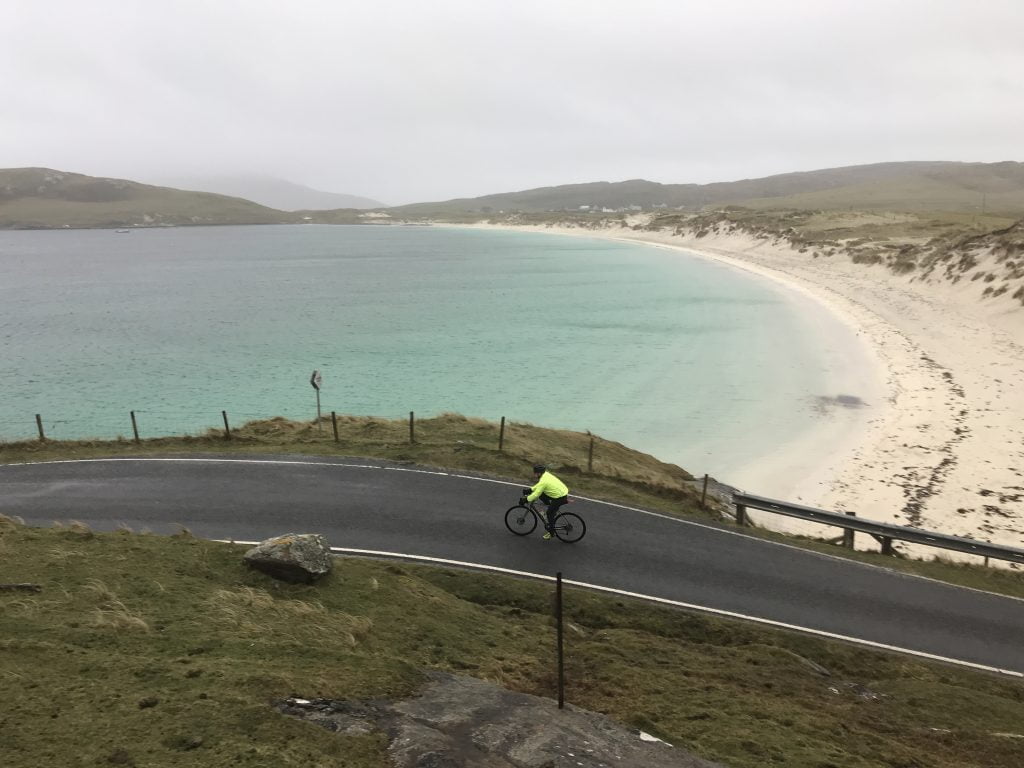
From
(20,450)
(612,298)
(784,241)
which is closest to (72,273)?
(612,298)

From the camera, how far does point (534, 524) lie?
14742 mm

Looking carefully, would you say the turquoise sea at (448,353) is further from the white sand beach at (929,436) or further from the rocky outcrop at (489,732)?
the rocky outcrop at (489,732)

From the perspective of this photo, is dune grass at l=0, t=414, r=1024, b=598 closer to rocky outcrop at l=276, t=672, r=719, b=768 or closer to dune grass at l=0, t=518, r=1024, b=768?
dune grass at l=0, t=518, r=1024, b=768

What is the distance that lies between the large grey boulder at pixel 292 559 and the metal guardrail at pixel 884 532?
12.0 m

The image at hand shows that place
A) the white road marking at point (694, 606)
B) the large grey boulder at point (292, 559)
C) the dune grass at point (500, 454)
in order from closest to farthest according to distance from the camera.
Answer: the large grey boulder at point (292, 559), the white road marking at point (694, 606), the dune grass at point (500, 454)

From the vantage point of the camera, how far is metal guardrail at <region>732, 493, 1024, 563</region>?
15.0m

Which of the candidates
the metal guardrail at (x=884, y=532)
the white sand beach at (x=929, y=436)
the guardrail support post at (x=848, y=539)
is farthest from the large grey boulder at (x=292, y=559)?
the white sand beach at (x=929, y=436)

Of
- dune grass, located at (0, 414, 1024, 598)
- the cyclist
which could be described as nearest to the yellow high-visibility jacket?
the cyclist

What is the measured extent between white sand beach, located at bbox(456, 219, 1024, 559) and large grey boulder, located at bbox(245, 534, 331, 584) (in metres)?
14.6

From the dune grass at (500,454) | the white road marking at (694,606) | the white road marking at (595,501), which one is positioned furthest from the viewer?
the dune grass at (500,454)

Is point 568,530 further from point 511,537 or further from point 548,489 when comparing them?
point 548,489

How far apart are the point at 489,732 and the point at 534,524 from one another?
27.4 feet

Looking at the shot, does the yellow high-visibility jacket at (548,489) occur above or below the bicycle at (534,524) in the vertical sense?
A: above

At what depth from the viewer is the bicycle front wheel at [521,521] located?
14.6m
